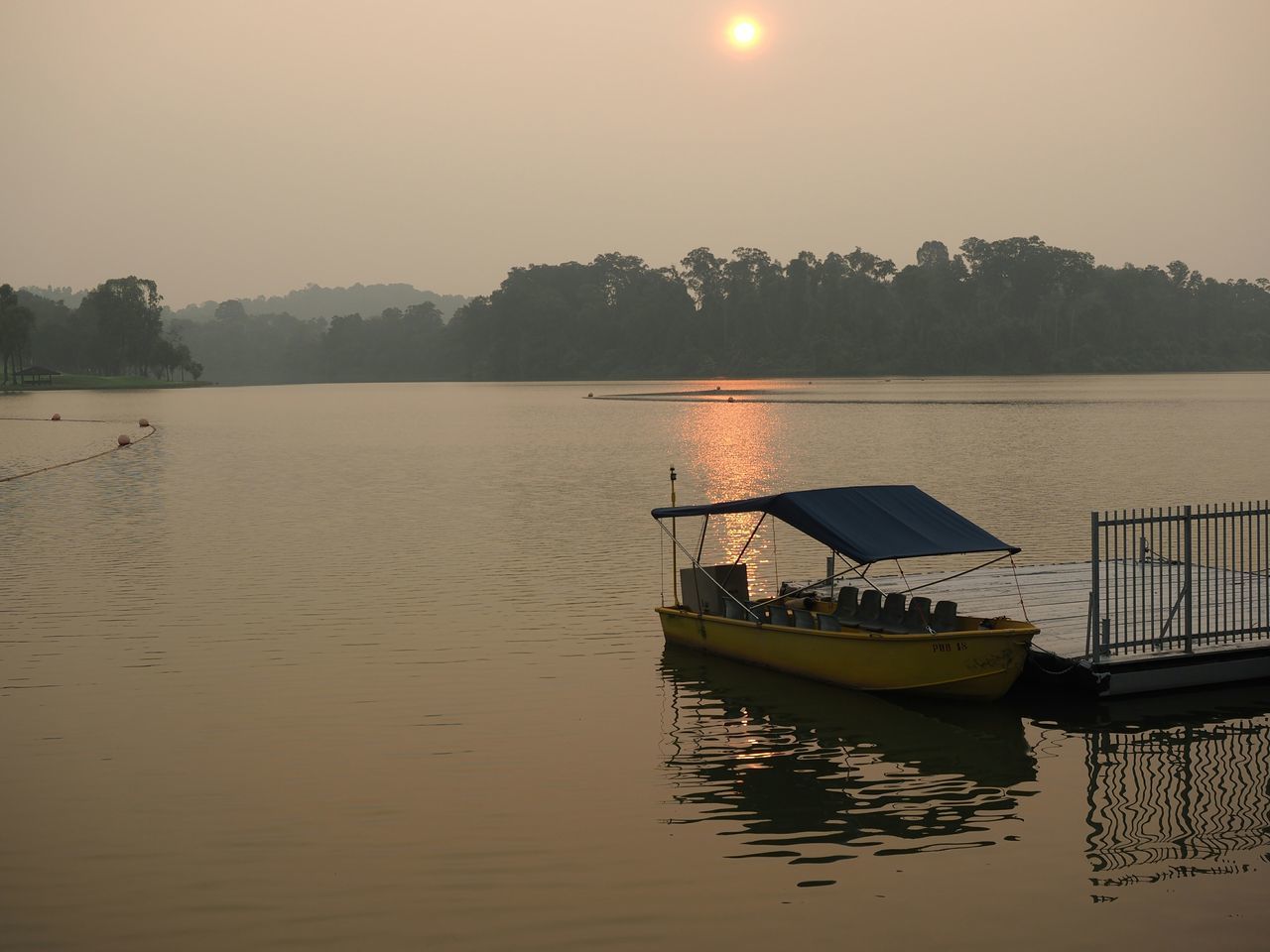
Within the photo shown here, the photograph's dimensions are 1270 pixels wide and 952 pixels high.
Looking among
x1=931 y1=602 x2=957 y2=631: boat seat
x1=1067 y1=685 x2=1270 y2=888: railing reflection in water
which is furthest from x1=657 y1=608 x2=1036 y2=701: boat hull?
x1=1067 y1=685 x2=1270 y2=888: railing reflection in water

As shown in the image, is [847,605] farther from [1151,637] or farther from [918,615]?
[1151,637]

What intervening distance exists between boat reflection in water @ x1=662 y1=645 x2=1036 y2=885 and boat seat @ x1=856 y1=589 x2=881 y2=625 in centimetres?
161

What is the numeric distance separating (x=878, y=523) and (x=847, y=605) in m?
2.15

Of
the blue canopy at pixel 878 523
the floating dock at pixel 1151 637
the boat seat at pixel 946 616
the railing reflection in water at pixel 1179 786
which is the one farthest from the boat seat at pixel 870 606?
the railing reflection in water at pixel 1179 786

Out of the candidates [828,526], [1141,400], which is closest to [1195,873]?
A: [828,526]

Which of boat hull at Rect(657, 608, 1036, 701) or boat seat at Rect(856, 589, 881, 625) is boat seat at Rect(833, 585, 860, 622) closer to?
boat seat at Rect(856, 589, 881, 625)

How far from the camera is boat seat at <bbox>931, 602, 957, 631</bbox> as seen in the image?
2159cm

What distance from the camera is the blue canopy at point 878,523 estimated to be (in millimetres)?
21828

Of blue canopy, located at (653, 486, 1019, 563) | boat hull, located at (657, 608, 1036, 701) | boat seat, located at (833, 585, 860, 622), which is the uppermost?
blue canopy, located at (653, 486, 1019, 563)

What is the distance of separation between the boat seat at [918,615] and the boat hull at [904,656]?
827 millimetres

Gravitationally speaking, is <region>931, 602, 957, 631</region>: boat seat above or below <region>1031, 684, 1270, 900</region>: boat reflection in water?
above

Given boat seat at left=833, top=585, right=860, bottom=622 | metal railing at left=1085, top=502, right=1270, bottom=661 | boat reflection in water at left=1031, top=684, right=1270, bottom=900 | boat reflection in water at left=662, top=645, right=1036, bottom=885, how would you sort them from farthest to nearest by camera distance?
1. boat seat at left=833, top=585, right=860, bottom=622
2. metal railing at left=1085, top=502, right=1270, bottom=661
3. boat reflection in water at left=662, top=645, right=1036, bottom=885
4. boat reflection in water at left=1031, top=684, right=1270, bottom=900

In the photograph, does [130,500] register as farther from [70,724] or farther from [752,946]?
[752,946]

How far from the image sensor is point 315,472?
7244cm
